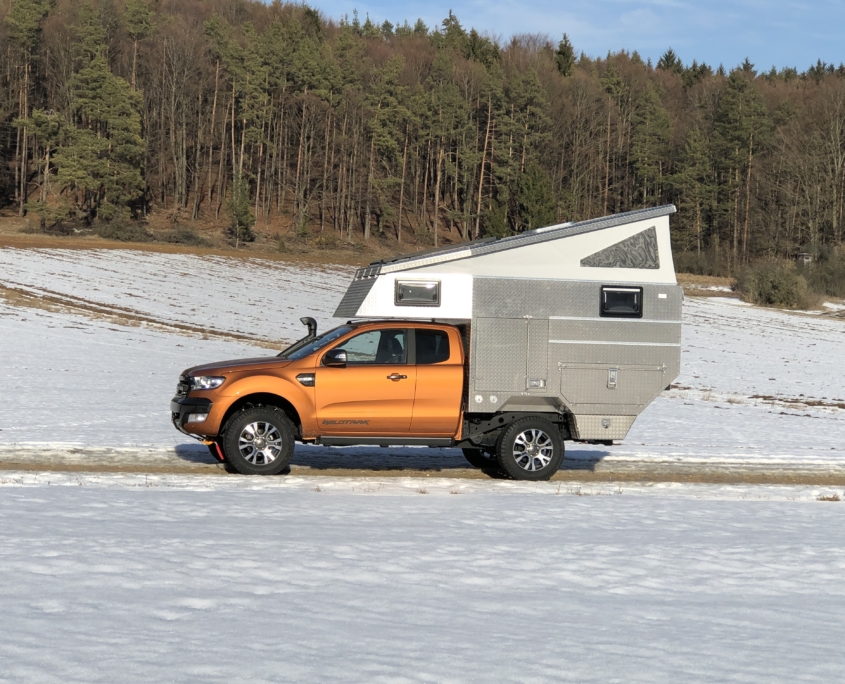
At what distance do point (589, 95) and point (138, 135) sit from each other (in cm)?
4637

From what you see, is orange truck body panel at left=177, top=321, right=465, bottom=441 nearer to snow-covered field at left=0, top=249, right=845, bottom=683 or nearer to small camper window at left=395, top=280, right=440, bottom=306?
small camper window at left=395, top=280, right=440, bottom=306

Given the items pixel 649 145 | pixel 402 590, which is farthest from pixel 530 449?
pixel 649 145

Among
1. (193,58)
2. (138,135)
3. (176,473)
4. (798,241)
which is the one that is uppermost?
(193,58)

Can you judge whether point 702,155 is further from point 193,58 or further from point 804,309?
point 193,58

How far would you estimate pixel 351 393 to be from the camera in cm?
1325

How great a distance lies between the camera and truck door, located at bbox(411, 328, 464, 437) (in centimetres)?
1343

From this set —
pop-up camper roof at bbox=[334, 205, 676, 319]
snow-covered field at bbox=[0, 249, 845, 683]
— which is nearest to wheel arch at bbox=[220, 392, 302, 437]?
snow-covered field at bbox=[0, 249, 845, 683]

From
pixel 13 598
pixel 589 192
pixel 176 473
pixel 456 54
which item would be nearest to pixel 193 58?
pixel 456 54

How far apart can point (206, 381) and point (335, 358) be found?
159 cm

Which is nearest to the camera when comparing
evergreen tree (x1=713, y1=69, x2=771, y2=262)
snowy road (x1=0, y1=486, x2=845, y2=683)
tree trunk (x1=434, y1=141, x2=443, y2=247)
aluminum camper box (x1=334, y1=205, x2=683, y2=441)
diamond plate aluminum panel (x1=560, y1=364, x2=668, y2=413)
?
snowy road (x1=0, y1=486, x2=845, y2=683)

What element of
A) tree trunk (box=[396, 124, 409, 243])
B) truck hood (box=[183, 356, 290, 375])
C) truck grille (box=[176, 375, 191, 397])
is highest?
tree trunk (box=[396, 124, 409, 243])

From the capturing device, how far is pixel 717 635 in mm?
6695

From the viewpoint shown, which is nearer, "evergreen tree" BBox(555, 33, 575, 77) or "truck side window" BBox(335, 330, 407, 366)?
"truck side window" BBox(335, 330, 407, 366)

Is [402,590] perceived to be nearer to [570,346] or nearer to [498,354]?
[498,354]
